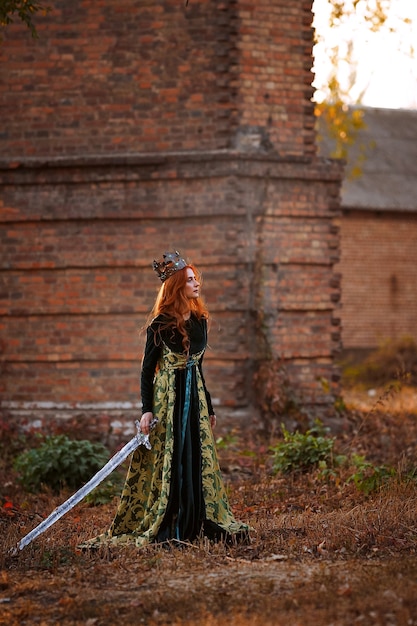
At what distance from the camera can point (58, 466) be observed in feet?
27.9

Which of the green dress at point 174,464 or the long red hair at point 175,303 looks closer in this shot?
the green dress at point 174,464

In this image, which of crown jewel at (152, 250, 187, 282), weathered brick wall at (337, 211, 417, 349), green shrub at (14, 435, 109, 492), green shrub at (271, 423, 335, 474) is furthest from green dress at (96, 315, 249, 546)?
weathered brick wall at (337, 211, 417, 349)

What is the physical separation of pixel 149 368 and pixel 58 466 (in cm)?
279

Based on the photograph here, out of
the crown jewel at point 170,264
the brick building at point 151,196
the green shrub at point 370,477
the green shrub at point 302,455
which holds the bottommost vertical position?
the green shrub at point 370,477

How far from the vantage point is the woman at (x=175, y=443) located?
593 cm

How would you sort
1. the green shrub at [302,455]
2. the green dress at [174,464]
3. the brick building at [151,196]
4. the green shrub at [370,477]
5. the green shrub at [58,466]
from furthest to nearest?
the brick building at [151,196] → the green shrub at [302,455] → the green shrub at [58,466] → the green shrub at [370,477] → the green dress at [174,464]

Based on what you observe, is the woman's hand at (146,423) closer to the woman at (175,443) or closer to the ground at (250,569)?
the woman at (175,443)

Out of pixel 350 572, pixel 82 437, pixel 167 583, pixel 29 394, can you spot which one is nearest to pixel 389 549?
pixel 350 572

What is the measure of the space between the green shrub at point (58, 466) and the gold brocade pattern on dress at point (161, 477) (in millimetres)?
2461

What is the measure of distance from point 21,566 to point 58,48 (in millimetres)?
7049

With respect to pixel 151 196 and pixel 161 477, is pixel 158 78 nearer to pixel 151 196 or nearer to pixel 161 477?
pixel 151 196

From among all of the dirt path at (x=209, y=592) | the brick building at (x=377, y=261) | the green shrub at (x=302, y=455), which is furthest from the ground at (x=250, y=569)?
the brick building at (x=377, y=261)

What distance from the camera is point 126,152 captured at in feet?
34.7

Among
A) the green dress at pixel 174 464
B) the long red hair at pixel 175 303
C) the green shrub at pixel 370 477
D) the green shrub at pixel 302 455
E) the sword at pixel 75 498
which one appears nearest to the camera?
the sword at pixel 75 498
